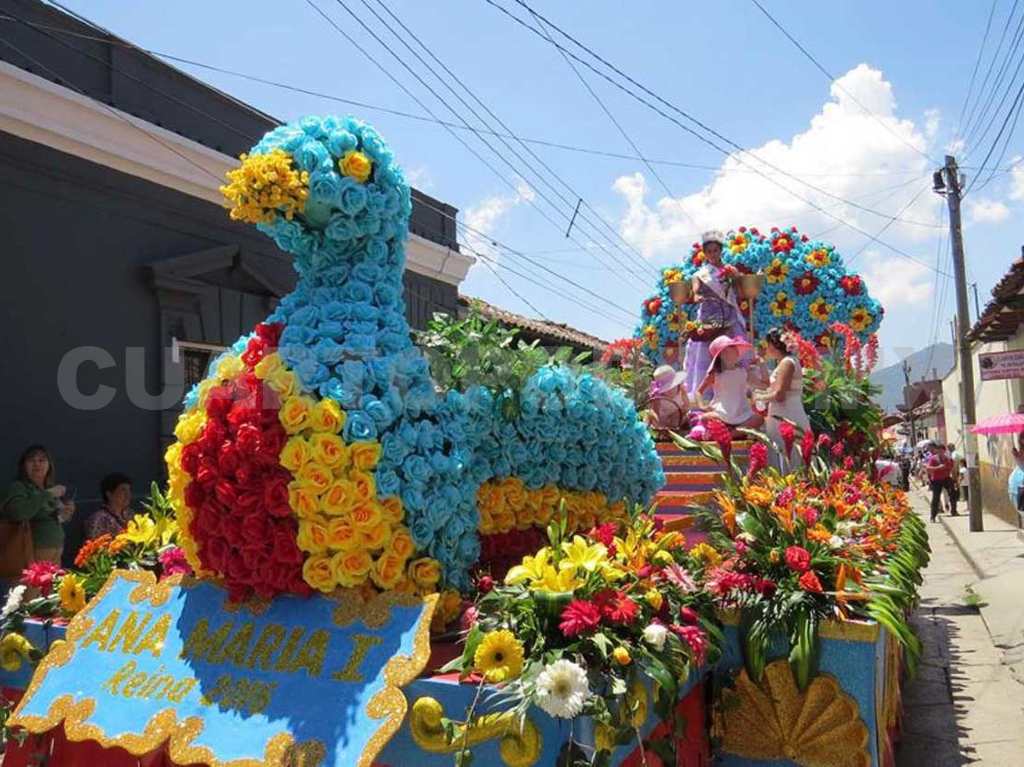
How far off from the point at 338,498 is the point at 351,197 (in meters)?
0.98

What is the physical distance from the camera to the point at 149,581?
118 inches

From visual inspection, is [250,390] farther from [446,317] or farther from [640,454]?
[640,454]

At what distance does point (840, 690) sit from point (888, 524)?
1694mm

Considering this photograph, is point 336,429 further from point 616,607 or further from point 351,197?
point 616,607

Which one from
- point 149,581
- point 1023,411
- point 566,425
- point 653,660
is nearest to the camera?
point 653,660

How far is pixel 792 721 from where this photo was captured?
2.92 meters

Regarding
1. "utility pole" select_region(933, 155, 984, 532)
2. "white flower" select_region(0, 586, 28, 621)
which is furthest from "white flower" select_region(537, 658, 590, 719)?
"utility pole" select_region(933, 155, 984, 532)

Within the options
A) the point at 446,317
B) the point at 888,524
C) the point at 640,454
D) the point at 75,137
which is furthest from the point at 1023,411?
the point at 75,137

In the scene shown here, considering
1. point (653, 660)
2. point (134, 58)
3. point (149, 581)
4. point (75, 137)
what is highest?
point (134, 58)

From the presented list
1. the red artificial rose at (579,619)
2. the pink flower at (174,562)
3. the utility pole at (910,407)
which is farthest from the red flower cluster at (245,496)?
the utility pole at (910,407)

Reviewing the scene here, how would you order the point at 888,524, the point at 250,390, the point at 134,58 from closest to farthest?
1. the point at 250,390
2. the point at 888,524
3. the point at 134,58

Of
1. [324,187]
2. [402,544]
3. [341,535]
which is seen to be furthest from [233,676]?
[324,187]

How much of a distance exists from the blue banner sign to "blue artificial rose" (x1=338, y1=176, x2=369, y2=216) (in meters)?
1.24

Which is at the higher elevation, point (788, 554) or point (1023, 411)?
point (1023, 411)
